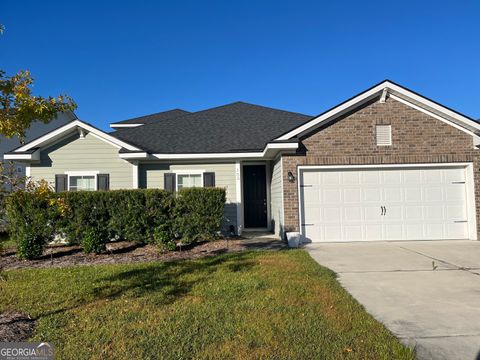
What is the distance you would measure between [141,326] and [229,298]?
1.41m

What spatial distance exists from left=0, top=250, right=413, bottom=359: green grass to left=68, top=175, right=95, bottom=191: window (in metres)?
5.03

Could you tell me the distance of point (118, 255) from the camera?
334 inches

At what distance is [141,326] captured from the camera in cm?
391

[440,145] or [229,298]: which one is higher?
[440,145]

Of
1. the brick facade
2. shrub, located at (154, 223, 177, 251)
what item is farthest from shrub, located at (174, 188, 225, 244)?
the brick facade

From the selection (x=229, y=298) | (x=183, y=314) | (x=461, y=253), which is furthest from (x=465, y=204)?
(x=183, y=314)

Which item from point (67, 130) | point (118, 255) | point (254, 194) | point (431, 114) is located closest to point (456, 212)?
point (431, 114)

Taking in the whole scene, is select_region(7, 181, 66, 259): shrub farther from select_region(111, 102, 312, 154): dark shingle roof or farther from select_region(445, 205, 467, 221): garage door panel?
select_region(445, 205, 467, 221): garage door panel

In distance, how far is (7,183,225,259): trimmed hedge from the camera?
870 cm

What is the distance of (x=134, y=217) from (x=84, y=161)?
4091 millimetres

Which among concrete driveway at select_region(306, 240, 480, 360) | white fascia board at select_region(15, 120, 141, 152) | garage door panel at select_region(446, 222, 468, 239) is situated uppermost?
white fascia board at select_region(15, 120, 141, 152)

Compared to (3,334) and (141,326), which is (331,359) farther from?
(3,334)

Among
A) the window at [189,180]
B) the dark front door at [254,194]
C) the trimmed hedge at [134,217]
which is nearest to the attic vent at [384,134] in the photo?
the dark front door at [254,194]

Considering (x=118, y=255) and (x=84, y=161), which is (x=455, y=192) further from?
(x=84, y=161)
